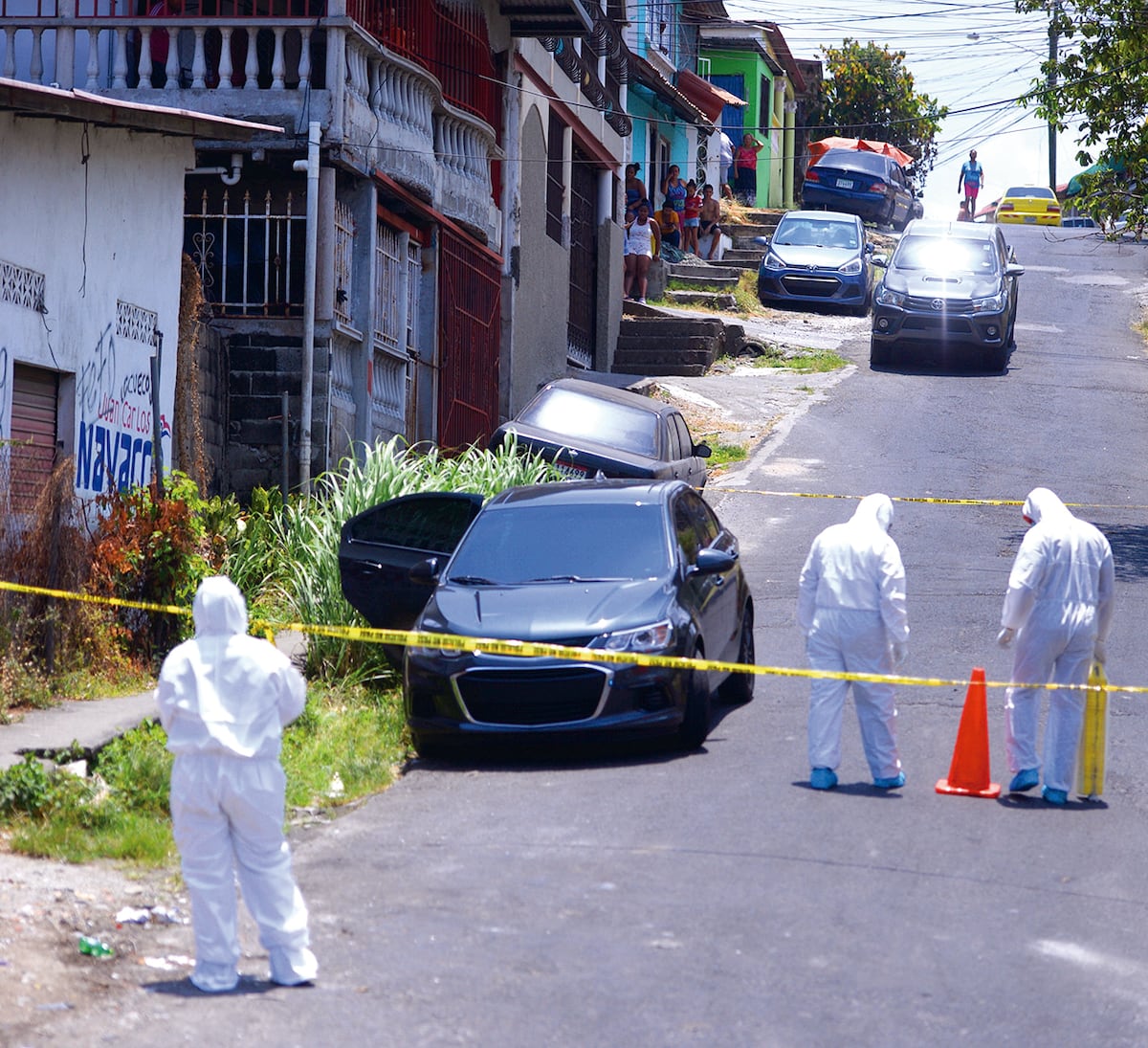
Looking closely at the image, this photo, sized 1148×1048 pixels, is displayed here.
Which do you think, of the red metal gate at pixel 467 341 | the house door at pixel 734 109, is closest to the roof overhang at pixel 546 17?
the red metal gate at pixel 467 341

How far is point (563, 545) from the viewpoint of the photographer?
1073 cm

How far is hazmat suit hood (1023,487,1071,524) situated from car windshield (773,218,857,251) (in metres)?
24.8

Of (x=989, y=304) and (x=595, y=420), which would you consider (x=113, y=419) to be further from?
(x=989, y=304)

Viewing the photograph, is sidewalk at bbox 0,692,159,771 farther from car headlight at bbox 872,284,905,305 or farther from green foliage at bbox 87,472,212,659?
car headlight at bbox 872,284,905,305

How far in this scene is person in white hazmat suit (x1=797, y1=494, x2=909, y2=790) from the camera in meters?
9.02

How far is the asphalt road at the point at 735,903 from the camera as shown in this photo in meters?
5.70

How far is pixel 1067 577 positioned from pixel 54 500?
5.87 metres

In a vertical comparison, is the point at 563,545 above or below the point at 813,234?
below

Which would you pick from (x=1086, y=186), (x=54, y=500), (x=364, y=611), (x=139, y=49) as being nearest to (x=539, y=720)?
(x=364, y=611)

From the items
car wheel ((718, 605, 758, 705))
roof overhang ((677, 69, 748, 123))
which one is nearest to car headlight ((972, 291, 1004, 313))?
roof overhang ((677, 69, 748, 123))

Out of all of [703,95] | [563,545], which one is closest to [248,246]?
[563,545]

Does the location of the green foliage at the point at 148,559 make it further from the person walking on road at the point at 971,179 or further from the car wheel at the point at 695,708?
the person walking on road at the point at 971,179

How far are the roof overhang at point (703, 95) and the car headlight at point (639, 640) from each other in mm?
32534

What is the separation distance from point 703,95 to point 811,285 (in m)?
11.1
